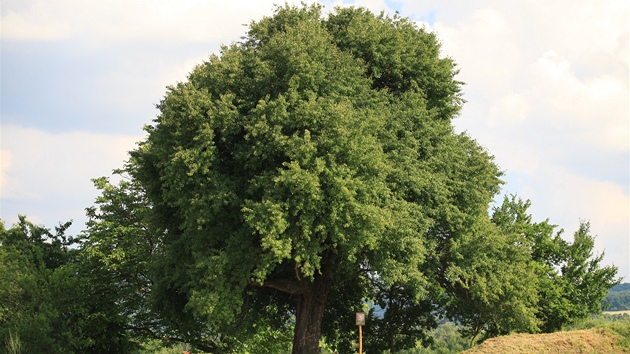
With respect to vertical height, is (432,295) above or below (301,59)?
below

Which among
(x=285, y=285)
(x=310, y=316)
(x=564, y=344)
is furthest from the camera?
(x=310, y=316)

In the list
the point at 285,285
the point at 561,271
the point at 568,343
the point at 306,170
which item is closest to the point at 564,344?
the point at 568,343

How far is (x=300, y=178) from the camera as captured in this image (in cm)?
2134

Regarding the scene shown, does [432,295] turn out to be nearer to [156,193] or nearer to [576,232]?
[576,232]

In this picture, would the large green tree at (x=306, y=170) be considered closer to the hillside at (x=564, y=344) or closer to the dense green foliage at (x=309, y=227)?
the dense green foliage at (x=309, y=227)

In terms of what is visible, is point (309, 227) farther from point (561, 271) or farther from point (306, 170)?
point (561, 271)

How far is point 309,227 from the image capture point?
2212 centimetres

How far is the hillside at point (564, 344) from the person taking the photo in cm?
1909

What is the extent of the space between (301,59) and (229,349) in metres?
19.8

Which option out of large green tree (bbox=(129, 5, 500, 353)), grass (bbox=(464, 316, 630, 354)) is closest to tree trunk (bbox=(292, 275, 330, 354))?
large green tree (bbox=(129, 5, 500, 353))

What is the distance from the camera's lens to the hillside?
19.1 meters

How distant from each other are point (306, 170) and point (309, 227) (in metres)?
1.94

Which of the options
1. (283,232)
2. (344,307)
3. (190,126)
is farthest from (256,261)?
(344,307)

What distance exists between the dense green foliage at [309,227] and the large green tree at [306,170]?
8 cm
